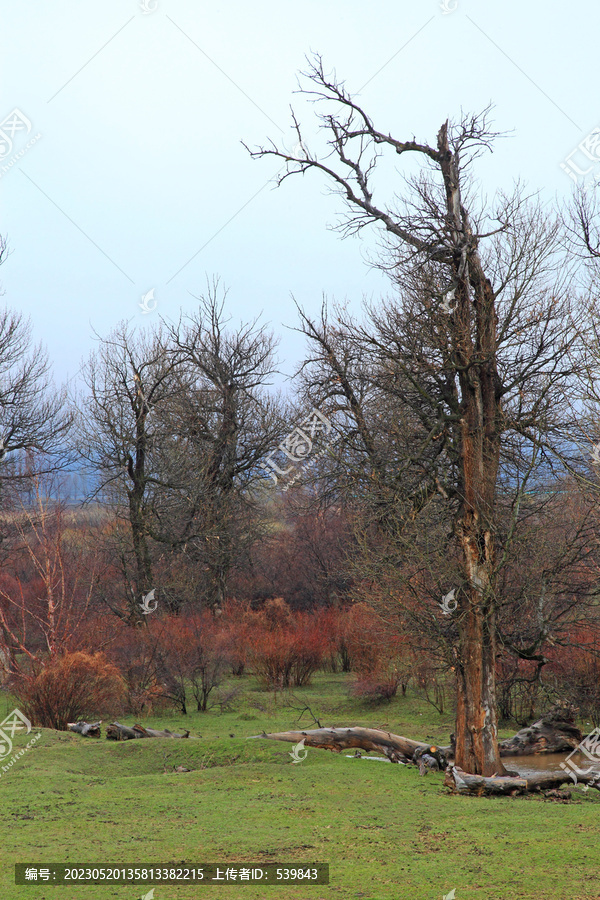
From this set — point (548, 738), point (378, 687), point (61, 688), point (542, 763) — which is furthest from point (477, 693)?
point (378, 687)

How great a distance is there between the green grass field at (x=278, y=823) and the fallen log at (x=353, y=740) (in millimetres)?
793

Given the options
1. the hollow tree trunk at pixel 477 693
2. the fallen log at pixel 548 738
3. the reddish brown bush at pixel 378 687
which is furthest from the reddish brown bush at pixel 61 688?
the fallen log at pixel 548 738

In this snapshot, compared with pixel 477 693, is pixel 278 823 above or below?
below

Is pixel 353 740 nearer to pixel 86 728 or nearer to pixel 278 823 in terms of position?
pixel 86 728

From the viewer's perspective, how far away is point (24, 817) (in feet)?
25.5

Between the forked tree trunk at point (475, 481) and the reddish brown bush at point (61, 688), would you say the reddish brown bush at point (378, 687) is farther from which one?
the forked tree trunk at point (475, 481)

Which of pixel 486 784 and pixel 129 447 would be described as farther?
pixel 129 447

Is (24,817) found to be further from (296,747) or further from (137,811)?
(296,747)

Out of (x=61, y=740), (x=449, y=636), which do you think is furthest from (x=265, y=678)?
(x=449, y=636)

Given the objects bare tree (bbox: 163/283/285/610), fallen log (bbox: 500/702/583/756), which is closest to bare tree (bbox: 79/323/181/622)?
bare tree (bbox: 163/283/285/610)

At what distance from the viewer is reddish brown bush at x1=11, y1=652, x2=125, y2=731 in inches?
542

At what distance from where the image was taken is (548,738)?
12461 millimetres

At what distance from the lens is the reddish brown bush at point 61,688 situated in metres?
13.8

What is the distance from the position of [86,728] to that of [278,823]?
6476 millimetres
